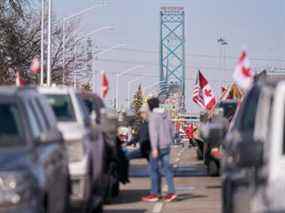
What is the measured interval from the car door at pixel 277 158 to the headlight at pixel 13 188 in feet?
7.46

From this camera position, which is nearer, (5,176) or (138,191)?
(5,176)

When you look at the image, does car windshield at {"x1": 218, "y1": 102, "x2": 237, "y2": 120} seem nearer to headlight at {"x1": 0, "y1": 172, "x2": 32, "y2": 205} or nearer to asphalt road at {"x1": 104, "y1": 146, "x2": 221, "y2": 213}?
asphalt road at {"x1": 104, "y1": 146, "x2": 221, "y2": 213}

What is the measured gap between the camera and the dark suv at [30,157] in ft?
29.8

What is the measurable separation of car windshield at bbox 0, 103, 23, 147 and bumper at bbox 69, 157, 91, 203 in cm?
257

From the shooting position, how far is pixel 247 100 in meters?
11.5

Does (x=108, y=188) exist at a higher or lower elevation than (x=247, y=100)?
lower

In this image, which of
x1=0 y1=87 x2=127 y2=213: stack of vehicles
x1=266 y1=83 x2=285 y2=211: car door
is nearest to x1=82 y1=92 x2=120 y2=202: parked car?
x1=0 y1=87 x2=127 y2=213: stack of vehicles

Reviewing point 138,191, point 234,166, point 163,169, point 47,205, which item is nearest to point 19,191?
point 47,205

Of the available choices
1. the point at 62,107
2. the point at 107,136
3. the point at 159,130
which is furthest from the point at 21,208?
the point at 159,130

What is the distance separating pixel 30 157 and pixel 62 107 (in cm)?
482

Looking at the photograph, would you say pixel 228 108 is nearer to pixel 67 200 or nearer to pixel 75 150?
pixel 75 150

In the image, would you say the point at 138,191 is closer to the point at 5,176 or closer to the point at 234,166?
the point at 234,166

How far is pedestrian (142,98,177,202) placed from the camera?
17656mm

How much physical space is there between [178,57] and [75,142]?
538 ft
